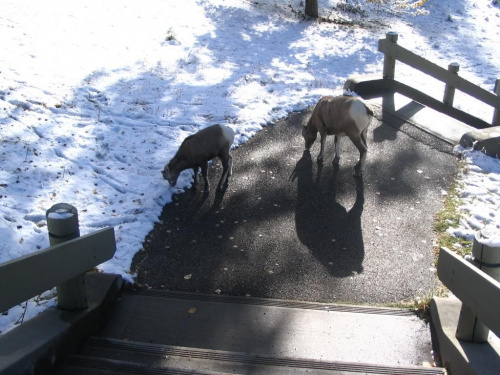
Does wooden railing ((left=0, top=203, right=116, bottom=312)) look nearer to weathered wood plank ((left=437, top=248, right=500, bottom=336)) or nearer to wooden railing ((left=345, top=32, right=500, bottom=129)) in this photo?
weathered wood plank ((left=437, top=248, right=500, bottom=336))

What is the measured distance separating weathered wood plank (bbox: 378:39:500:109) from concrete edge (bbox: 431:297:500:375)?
24.4ft

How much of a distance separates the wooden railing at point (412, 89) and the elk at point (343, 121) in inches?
118

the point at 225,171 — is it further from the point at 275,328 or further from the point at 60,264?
the point at 60,264

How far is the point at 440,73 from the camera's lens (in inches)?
469

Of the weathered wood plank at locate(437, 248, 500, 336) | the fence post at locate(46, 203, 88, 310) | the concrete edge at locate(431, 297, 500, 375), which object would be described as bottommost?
the concrete edge at locate(431, 297, 500, 375)

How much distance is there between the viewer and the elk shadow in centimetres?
671

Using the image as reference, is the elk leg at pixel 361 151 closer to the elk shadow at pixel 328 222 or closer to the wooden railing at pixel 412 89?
the elk shadow at pixel 328 222

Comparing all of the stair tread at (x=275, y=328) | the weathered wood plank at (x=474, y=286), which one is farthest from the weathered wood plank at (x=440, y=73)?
the weathered wood plank at (x=474, y=286)

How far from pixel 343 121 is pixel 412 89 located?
502 cm

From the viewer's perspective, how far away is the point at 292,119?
10953 mm

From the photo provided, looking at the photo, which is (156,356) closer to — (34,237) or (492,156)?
(34,237)

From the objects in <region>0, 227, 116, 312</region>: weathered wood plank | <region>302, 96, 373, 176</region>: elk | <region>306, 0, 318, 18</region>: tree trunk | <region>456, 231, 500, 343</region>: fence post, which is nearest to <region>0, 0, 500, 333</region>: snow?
<region>456, 231, 500, 343</region>: fence post

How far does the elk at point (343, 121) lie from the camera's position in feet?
27.6

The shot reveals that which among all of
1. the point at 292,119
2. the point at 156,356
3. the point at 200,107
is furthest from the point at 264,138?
the point at 156,356
